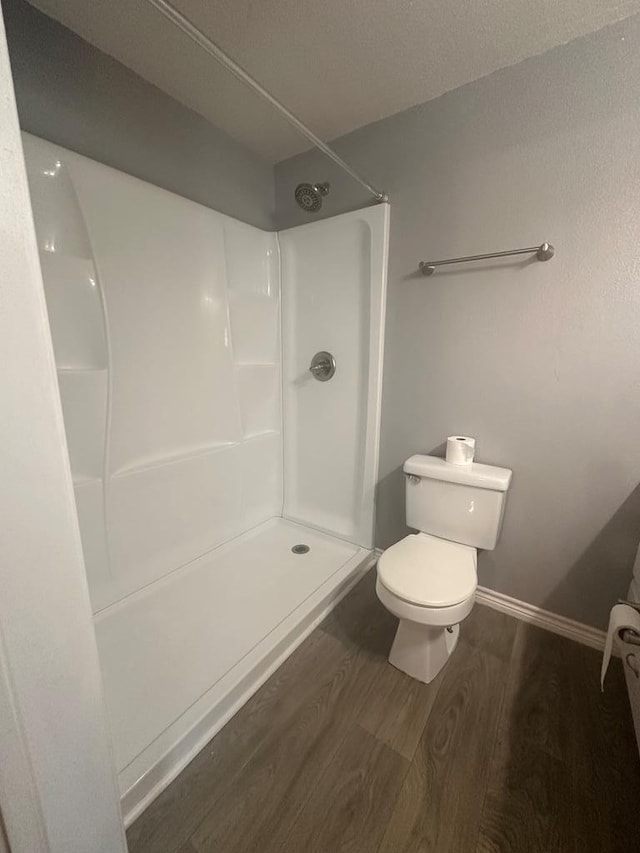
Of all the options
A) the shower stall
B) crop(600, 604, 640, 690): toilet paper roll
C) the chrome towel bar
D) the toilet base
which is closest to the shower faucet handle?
the shower stall

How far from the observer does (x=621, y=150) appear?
113 centimetres

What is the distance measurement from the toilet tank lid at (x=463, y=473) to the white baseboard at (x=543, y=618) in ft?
1.93

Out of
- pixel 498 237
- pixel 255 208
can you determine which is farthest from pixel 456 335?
pixel 255 208

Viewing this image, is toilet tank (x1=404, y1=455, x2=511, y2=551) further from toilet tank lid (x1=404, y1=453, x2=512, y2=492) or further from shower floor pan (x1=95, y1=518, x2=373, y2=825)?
shower floor pan (x1=95, y1=518, x2=373, y2=825)

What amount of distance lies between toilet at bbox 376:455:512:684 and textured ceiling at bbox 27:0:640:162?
1527 mm

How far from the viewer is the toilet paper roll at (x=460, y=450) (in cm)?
148

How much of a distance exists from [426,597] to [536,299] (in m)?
1.18

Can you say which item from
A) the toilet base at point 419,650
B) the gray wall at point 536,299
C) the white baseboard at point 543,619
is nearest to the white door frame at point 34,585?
the toilet base at point 419,650

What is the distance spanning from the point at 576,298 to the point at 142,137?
1843mm

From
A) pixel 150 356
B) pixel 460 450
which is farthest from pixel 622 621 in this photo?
pixel 150 356

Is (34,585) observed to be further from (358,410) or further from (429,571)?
(358,410)

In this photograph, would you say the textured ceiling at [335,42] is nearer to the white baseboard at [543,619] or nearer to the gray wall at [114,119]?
the gray wall at [114,119]

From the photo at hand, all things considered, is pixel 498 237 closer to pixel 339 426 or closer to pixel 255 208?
pixel 339 426

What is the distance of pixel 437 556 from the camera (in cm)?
136
